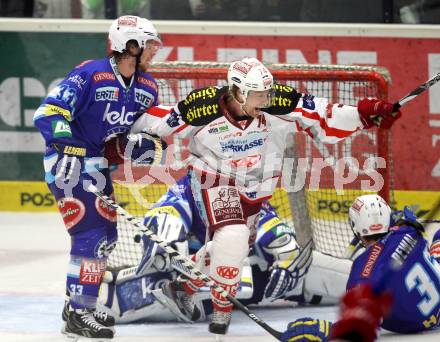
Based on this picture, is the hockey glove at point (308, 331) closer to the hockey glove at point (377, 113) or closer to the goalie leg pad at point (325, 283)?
the hockey glove at point (377, 113)

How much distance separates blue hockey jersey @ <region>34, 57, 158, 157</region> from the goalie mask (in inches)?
17.6

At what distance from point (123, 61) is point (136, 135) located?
347 millimetres

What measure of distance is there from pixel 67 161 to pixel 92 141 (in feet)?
0.55

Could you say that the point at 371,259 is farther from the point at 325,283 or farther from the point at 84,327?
the point at 84,327

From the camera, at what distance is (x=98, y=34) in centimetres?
909

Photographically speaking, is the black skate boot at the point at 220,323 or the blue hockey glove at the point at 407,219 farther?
the black skate boot at the point at 220,323

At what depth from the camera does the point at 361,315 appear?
3.81m

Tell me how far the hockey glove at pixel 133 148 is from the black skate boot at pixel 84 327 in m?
0.73

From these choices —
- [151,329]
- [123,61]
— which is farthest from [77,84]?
[151,329]

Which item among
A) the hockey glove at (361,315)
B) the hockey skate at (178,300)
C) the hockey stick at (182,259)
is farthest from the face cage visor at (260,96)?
the hockey glove at (361,315)

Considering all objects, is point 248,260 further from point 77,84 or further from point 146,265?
point 77,84

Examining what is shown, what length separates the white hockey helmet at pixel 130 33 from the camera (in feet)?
19.8

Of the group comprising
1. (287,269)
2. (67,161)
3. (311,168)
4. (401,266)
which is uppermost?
(67,161)

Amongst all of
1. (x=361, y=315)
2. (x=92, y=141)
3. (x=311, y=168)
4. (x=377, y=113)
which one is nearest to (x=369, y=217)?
(x=377, y=113)
